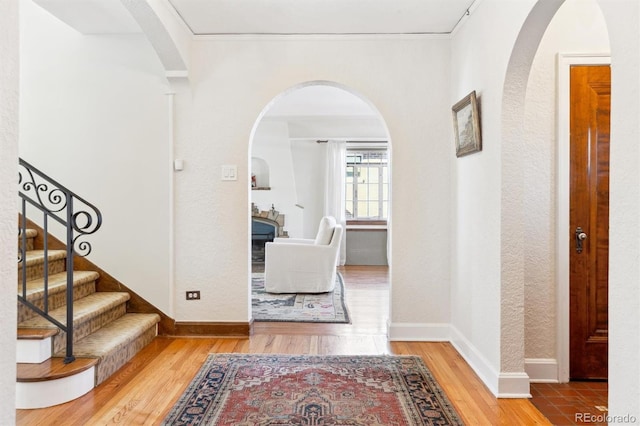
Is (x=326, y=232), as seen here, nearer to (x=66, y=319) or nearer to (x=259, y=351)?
(x=259, y=351)

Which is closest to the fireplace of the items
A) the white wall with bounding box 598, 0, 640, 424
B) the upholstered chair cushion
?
the upholstered chair cushion

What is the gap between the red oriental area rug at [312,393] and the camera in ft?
6.78

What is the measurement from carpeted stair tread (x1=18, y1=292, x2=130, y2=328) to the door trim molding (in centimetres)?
306

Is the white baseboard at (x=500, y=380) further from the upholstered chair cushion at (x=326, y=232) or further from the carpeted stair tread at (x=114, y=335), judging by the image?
the upholstered chair cushion at (x=326, y=232)

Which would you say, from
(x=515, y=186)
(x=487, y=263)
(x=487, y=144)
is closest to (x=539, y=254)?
(x=487, y=263)

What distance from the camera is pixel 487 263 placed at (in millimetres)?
2553

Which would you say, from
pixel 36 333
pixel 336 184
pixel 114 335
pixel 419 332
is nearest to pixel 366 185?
pixel 336 184

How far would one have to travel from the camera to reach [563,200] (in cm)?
254

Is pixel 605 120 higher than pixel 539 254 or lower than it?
higher

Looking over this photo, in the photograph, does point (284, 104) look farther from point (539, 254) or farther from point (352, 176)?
point (539, 254)

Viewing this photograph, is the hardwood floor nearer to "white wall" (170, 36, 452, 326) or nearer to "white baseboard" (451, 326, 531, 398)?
"white baseboard" (451, 326, 531, 398)

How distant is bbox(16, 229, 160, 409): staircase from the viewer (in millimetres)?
2195

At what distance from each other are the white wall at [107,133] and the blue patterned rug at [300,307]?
1.10m

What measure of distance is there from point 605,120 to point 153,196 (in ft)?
10.8
